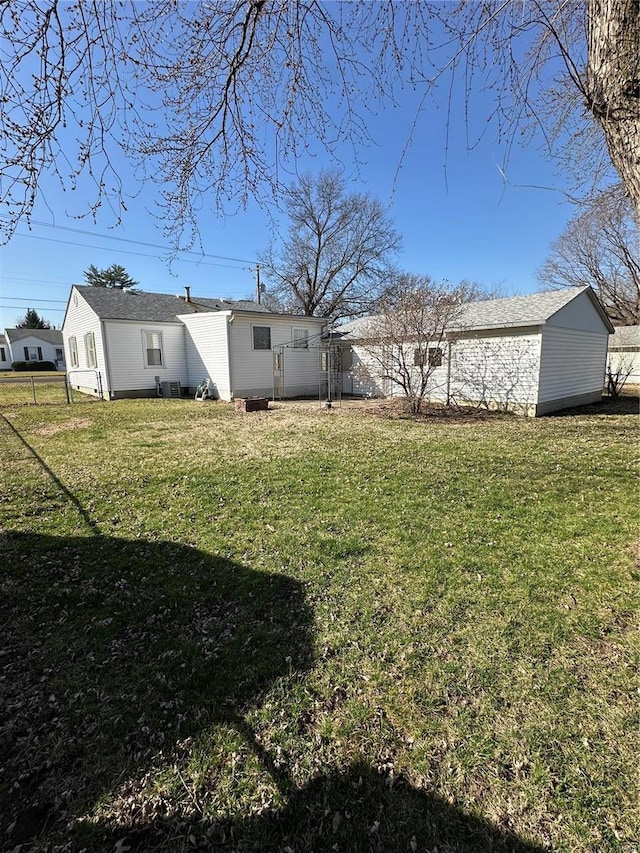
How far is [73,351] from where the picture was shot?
64.4 ft

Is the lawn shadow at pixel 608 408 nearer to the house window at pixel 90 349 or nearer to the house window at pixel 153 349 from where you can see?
the house window at pixel 153 349

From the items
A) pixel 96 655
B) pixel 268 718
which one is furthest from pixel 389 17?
pixel 96 655

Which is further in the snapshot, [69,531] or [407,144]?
[69,531]

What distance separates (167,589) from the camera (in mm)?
3189

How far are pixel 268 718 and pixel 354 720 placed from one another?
441mm

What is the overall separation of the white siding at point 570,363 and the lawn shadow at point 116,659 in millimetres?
11873

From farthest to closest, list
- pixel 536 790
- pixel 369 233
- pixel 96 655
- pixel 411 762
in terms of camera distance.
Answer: pixel 369 233 → pixel 96 655 → pixel 411 762 → pixel 536 790

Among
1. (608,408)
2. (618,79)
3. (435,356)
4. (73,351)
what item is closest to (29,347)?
(73,351)

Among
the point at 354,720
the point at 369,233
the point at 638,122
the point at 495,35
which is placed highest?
the point at 369,233

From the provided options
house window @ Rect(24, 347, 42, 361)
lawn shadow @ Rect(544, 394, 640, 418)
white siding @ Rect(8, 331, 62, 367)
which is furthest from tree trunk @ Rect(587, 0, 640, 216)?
house window @ Rect(24, 347, 42, 361)

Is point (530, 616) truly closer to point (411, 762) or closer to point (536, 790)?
point (536, 790)

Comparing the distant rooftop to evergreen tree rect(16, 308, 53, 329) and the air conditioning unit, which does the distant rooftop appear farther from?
the air conditioning unit

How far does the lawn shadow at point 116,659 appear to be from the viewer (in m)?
1.79

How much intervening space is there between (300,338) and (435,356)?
6465 millimetres
